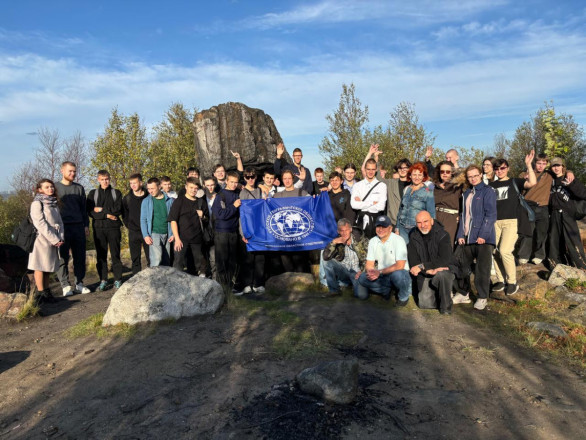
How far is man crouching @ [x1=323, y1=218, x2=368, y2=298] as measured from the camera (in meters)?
7.93

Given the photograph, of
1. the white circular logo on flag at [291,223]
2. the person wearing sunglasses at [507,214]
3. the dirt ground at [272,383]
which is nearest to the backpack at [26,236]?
the dirt ground at [272,383]

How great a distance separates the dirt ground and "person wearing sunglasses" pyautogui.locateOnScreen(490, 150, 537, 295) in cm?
196

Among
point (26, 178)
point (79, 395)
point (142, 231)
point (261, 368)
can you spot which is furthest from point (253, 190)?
point (26, 178)

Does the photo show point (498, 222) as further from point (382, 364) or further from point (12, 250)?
point (12, 250)

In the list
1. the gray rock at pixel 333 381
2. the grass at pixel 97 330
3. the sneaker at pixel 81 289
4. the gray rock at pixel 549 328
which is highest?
the sneaker at pixel 81 289

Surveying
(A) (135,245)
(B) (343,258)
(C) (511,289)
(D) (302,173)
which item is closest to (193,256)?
(A) (135,245)

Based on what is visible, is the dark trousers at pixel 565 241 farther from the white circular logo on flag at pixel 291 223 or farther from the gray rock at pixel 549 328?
the white circular logo on flag at pixel 291 223

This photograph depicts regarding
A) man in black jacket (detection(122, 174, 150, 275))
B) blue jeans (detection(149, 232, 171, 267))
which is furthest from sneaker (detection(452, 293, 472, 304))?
man in black jacket (detection(122, 174, 150, 275))

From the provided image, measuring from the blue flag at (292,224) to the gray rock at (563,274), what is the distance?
4.27 metres

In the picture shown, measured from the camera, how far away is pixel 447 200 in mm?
7734

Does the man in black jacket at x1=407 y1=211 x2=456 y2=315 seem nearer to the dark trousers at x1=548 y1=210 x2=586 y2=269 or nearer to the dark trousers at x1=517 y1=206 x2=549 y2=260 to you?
the dark trousers at x1=517 y1=206 x2=549 y2=260

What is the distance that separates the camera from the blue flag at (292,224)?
8.64 meters

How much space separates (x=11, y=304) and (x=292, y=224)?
514cm

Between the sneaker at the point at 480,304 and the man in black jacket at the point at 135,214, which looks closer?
the sneaker at the point at 480,304
